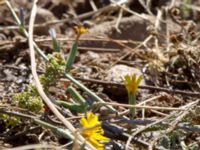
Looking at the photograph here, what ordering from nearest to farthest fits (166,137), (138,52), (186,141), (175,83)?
(166,137) < (186,141) < (175,83) < (138,52)

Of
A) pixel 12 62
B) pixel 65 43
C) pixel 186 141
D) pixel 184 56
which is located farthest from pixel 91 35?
pixel 186 141

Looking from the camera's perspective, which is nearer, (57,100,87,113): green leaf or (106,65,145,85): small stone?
(57,100,87,113): green leaf

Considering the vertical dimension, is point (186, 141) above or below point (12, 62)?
below

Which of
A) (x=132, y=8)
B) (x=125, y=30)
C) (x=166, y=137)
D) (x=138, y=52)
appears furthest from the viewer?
(x=132, y=8)

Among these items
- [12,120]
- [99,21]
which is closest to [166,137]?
[12,120]

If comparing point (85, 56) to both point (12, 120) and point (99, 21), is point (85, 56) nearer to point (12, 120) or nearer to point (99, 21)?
point (99, 21)

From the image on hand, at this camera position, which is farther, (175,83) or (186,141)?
(175,83)

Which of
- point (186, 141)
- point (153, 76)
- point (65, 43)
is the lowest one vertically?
point (186, 141)

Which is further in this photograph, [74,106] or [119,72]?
[119,72]

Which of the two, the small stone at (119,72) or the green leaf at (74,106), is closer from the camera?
the green leaf at (74,106)
